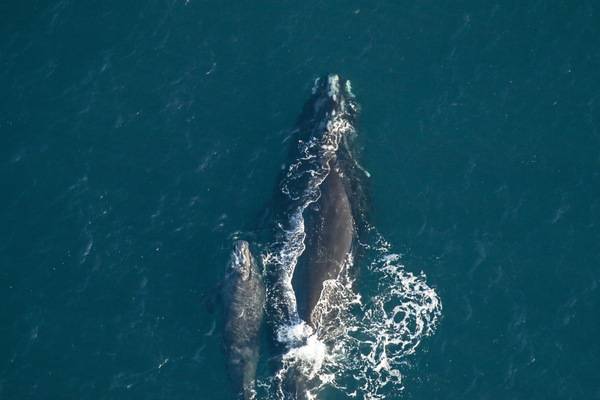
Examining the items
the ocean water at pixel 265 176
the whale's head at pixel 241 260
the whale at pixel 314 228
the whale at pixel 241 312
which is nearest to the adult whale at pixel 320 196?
the whale at pixel 314 228

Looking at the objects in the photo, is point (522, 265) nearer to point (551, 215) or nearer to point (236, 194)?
point (551, 215)

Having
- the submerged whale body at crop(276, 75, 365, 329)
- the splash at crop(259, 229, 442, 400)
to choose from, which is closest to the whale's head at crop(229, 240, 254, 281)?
the submerged whale body at crop(276, 75, 365, 329)

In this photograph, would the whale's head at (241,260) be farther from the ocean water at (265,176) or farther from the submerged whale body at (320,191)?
Answer: the submerged whale body at (320,191)

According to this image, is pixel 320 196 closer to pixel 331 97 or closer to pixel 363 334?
pixel 331 97

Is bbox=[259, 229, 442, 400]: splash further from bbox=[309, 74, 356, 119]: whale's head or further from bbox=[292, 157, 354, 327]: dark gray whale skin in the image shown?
bbox=[309, 74, 356, 119]: whale's head

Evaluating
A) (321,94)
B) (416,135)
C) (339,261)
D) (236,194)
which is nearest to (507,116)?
(416,135)

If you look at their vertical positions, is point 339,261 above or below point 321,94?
below
